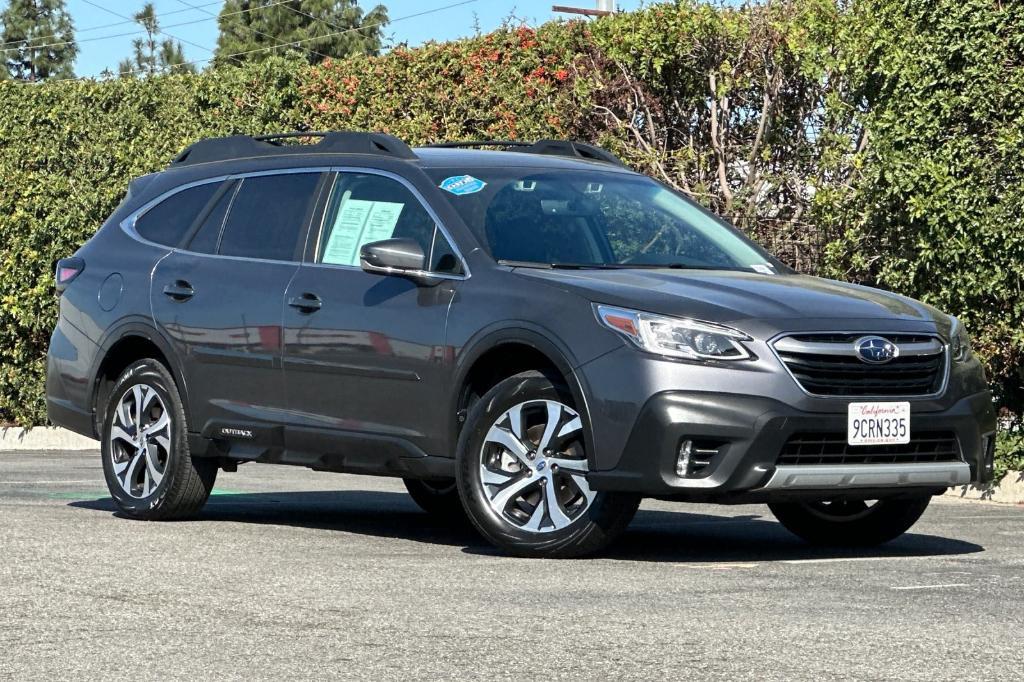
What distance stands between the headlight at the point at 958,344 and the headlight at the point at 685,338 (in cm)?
119

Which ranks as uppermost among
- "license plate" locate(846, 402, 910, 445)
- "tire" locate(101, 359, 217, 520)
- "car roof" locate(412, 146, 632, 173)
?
"car roof" locate(412, 146, 632, 173)

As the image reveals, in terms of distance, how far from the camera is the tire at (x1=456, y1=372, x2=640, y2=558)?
7.90 m

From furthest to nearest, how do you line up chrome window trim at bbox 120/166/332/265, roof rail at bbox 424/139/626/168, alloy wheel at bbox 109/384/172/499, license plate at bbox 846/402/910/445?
roof rail at bbox 424/139/626/168
alloy wheel at bbox 109/384/172/499
chrome window trim at bbox 120/166/332/265
license plate at bbox 846/402/910/445

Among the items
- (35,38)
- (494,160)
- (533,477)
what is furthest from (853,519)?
(35,38)

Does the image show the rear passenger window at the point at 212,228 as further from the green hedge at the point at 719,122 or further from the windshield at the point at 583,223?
the green hedge at the point at 719,122

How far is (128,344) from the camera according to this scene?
1022 centimetres

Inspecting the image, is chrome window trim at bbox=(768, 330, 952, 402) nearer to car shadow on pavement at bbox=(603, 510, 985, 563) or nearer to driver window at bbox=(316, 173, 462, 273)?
car shadow on pavement at bbox=(603, 510, 985, 563)

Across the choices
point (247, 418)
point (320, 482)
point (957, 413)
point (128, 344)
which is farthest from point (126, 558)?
point (320, 482)

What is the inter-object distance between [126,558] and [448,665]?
2852 mm

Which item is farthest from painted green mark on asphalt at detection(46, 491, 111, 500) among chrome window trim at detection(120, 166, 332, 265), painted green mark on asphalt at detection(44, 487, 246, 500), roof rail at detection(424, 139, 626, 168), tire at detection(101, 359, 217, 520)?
roof rail at detection(424, 139, 626, 168)

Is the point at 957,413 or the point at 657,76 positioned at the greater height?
the point at 657,76

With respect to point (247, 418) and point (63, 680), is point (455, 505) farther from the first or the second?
point (63, 680)

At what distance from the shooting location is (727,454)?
7605mm

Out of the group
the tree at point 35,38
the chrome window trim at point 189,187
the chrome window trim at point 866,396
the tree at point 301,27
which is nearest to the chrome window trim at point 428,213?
the chrome window trim at point 189,187
